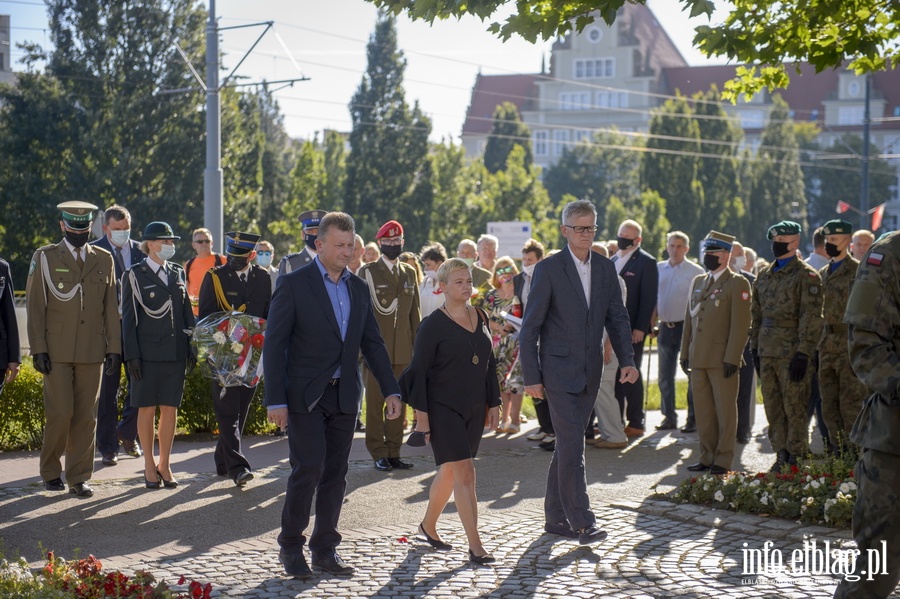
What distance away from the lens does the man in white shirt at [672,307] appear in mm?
Result: 13734

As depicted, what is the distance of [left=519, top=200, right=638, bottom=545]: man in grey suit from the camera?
7.52 meters

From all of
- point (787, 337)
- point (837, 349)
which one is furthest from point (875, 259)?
point (837, 349)

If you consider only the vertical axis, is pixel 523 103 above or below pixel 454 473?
above

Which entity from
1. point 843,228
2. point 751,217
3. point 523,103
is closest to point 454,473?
point 843,228

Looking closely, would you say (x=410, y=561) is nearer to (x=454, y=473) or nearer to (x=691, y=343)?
(x=454, y=473)

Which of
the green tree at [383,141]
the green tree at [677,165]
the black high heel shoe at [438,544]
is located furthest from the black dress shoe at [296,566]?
the green tree at [677,165]

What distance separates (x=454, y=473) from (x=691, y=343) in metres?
4.13

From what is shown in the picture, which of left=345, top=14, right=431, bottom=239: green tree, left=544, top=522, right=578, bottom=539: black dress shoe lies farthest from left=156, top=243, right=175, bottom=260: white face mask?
left=345, top=14, right=431, bottom=239: green tree

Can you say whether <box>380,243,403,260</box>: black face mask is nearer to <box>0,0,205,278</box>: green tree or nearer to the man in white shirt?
the man in white shirt

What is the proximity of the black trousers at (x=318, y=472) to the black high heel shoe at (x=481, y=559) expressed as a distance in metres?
0.79

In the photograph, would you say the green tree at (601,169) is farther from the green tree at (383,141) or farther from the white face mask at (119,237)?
the white face mask at (119,237)

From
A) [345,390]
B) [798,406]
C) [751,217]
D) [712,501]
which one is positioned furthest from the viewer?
[751,217]

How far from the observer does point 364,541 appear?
7520 mm

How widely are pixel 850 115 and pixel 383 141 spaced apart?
213 feet
